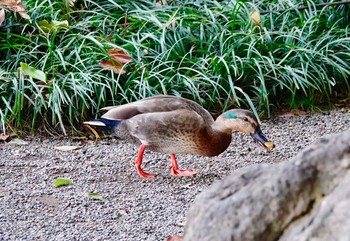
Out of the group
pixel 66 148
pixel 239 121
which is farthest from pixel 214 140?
pixel 66 148

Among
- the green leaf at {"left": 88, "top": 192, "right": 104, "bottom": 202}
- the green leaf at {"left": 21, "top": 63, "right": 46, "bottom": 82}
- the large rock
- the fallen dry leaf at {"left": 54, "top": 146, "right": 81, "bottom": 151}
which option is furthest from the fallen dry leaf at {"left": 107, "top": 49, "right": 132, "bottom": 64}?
the large rock

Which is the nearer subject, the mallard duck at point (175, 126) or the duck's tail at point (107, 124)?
the mallard duck at point (175, 126)

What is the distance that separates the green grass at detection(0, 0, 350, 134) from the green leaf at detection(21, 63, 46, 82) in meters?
0.06

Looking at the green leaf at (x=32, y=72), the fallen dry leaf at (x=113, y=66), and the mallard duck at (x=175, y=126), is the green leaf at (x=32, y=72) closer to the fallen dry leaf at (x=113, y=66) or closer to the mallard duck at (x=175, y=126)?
the fallen dry leaf at (x=113, y=66)

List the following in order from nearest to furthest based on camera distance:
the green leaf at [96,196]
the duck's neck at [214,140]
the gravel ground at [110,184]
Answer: the gravel ground at [110,184] → the green leaf at [96,196] → the duck's neck at [214,140]

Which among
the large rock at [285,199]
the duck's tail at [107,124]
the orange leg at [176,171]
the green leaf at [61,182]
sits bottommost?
the green leaf at [61,182]

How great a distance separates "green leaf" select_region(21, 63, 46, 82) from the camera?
5.35 metres

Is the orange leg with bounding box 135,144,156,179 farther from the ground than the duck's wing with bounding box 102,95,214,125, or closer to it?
closer to it

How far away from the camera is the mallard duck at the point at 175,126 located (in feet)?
14.0

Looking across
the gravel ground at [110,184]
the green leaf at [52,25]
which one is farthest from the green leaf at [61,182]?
the green leaf at [52,25]

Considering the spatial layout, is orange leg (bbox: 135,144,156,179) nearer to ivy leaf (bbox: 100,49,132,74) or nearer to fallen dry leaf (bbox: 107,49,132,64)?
ivy leaf (bbox: 100,49,132,74)

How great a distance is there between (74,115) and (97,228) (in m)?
1.73

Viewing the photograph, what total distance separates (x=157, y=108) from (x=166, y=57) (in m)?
1.46

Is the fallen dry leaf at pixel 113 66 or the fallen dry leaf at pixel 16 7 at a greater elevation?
the fallen dry leaf at pixel 16 7
